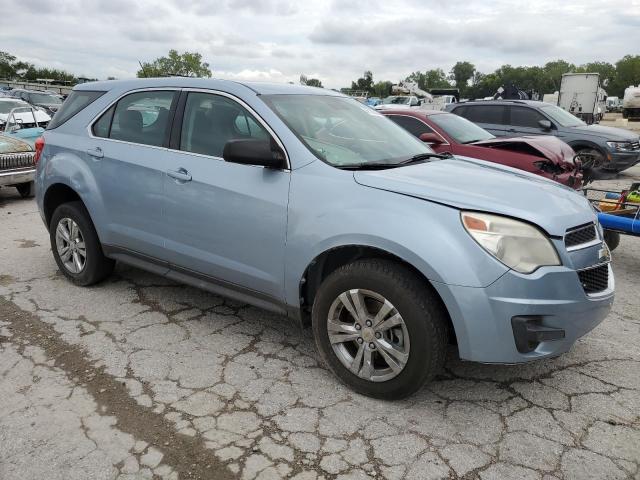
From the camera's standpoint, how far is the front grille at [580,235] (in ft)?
8.97

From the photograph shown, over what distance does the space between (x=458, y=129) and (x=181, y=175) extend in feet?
18.0

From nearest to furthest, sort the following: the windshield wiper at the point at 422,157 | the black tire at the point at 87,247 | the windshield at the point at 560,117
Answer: the windshield wiper at the point at 422,157
the black tire at the point at 87,247
the windshield at the point at 560,117

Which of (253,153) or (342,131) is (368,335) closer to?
(253,153)

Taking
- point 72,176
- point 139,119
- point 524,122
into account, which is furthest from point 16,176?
point 524,122

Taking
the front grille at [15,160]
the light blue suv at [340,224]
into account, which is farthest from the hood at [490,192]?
the front grille at [15,160]

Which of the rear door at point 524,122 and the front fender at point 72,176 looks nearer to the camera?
the front fender at point 72,176

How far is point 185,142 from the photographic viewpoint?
3719mm

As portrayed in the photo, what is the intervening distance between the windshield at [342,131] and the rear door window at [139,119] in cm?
88

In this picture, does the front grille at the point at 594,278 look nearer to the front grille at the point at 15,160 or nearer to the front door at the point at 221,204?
the front door at the point at 221,204

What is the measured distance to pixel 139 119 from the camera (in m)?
4.08

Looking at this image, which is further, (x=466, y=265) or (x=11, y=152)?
(x=11, y=152)

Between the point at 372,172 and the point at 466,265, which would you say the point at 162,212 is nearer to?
the point at 372,172

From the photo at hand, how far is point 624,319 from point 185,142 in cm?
360

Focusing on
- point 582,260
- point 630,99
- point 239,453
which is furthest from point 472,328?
point 630,99
